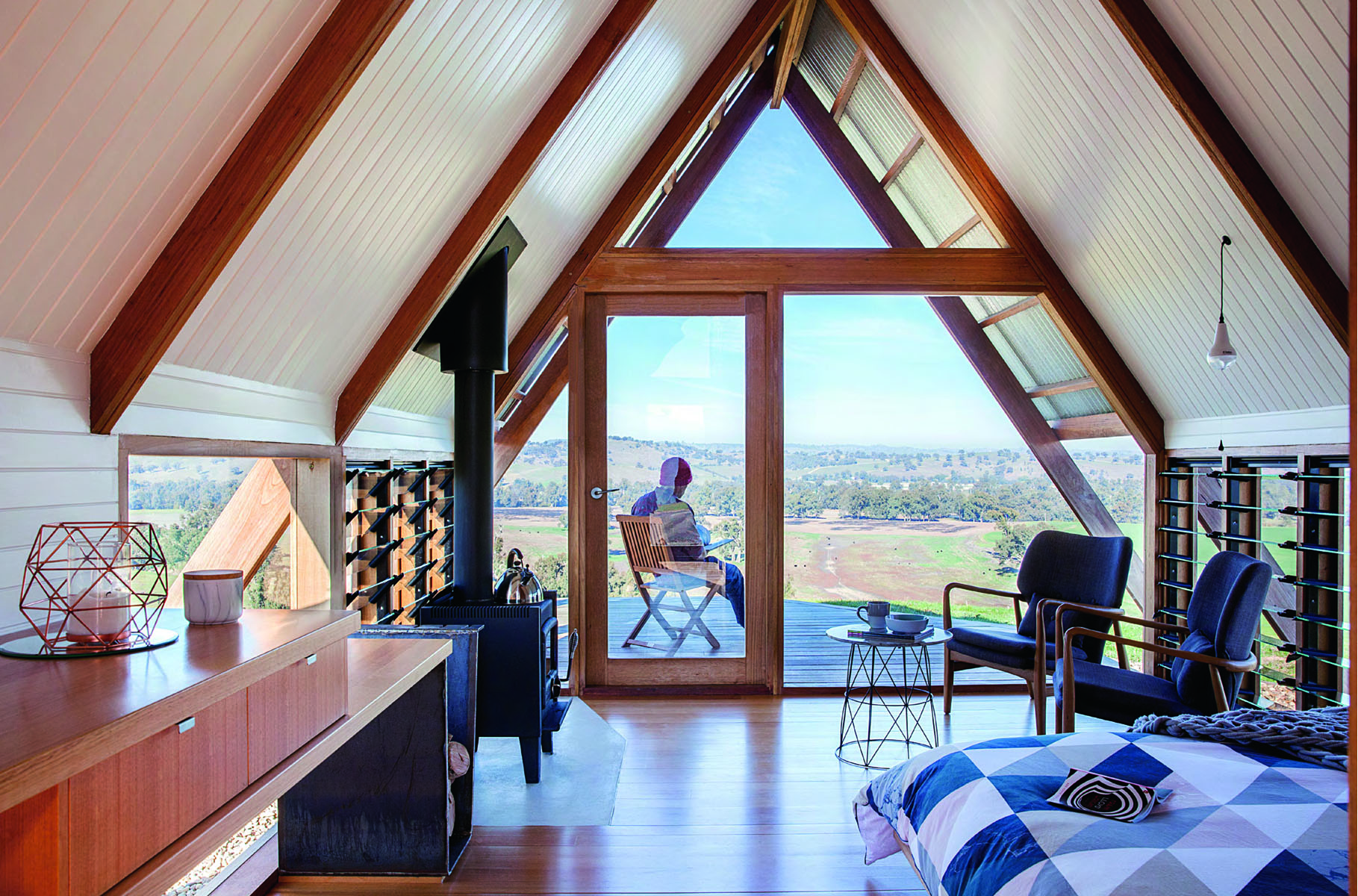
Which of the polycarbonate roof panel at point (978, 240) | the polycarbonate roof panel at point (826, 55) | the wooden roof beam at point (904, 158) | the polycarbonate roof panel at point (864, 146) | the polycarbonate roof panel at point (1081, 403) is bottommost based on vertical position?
the polycarbonate roof panel at point (1081, 403)

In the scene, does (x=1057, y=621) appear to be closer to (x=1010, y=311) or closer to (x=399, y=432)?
(x=1010, y=311)

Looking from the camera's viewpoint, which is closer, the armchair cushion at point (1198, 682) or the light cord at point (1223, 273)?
the armchair cushion at point (1198, 682)

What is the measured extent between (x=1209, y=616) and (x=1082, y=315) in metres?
1.74

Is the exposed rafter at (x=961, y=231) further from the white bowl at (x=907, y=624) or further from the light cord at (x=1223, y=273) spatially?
the white bowl at (x=907, y=624)

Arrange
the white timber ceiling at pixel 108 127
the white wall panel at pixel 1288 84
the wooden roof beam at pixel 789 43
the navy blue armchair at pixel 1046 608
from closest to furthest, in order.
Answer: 1. the white timber ceiling at pixel 108 127
2. the white wall panel at pixel 1288 84
3. the navy blue armchair at pixel 1046 608
4. the wooden roof beam at pixel 789 43

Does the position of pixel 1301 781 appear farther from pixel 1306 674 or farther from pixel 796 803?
pixel 1306 674

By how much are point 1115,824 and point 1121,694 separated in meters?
1.59

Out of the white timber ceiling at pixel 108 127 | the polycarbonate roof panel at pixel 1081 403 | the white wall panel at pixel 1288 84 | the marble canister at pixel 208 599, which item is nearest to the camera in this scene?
the white timber ceiling at pixel 108 127

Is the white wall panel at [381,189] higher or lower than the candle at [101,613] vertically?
higher

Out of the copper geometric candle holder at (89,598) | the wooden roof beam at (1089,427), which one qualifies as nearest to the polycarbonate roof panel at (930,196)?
the wooden roof beam at (1089,427)

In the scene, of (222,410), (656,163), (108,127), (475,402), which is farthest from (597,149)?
(108,127)

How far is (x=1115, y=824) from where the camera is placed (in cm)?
180

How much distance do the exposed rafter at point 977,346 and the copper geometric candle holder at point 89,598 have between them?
13.6ft

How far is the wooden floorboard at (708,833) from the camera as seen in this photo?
2.55 metres
